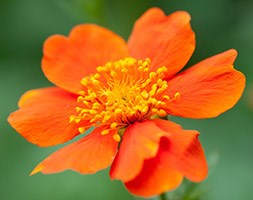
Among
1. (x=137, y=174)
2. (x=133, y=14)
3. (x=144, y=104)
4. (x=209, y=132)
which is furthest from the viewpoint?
(x=133, y=14)

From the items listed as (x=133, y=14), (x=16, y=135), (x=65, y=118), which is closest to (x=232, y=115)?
(x=133, y=14)

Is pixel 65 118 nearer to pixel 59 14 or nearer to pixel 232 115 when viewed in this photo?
pixel 232 115

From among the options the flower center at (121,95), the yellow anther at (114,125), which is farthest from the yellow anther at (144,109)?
the yellow anther at (114,125)

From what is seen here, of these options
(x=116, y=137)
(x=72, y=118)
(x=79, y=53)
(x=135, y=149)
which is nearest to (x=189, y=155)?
(x=135, y=149)

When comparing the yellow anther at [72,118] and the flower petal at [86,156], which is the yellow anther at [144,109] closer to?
the flower petal at [86,156]

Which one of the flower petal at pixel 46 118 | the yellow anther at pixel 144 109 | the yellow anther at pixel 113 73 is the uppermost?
the yellow anther at pixel 113 73

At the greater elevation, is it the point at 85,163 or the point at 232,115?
the point at 85,163
